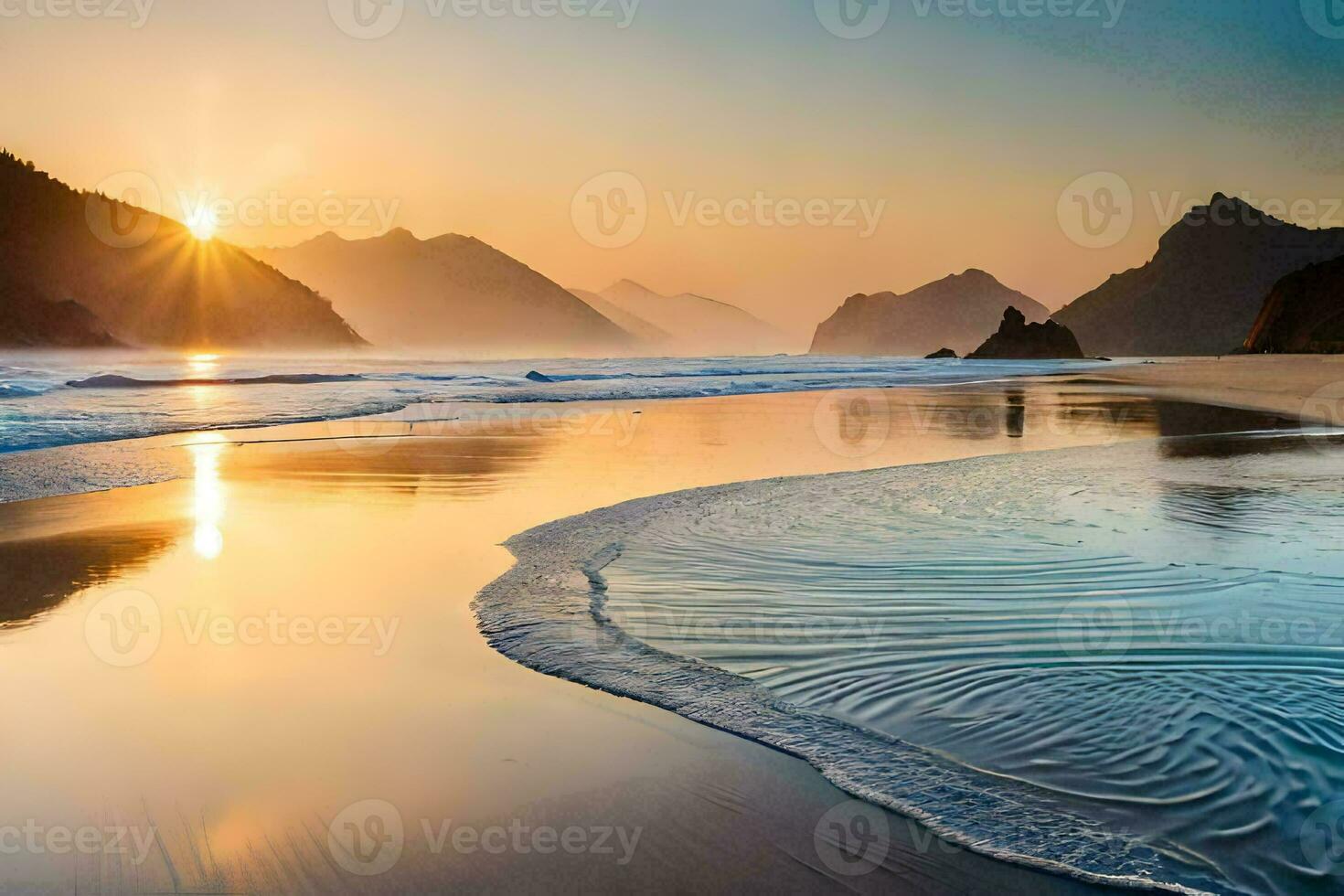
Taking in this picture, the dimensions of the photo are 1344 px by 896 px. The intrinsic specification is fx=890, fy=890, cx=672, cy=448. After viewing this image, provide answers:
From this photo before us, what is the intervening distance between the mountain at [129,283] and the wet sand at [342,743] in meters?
153

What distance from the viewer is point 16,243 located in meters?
153

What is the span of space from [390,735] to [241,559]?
4.65 meters

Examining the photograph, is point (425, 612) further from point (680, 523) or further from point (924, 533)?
point (924, 533)

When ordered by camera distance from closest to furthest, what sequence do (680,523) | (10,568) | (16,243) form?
(10,568)
(680,523)
(16,243)

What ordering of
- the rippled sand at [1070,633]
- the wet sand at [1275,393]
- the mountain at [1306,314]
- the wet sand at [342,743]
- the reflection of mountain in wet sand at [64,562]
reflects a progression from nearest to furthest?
the wet sand at [342,743] → the rippled sand at [1070,633] → the reflection of mountain in wet sand at [64,562] → the wet sand at [1275,393] → the mountain at [1306,314]

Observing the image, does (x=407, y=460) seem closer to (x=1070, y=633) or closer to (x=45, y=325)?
(x=1070, y=633)

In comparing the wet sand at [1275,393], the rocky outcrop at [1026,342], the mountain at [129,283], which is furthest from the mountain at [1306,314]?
the mountain at [129,283]

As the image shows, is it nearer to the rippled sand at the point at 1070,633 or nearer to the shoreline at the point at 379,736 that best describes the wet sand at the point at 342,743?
the shoreline at the point at 379,736

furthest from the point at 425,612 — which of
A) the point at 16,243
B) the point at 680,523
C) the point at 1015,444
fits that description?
the point at 16,243

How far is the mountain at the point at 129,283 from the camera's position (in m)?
145

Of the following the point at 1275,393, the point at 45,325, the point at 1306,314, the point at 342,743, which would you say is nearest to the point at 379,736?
the point at 342,743

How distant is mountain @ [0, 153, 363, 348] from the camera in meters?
145

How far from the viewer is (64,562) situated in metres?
8.27

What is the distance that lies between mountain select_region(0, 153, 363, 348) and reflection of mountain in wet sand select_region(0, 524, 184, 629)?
15124 centimetres
